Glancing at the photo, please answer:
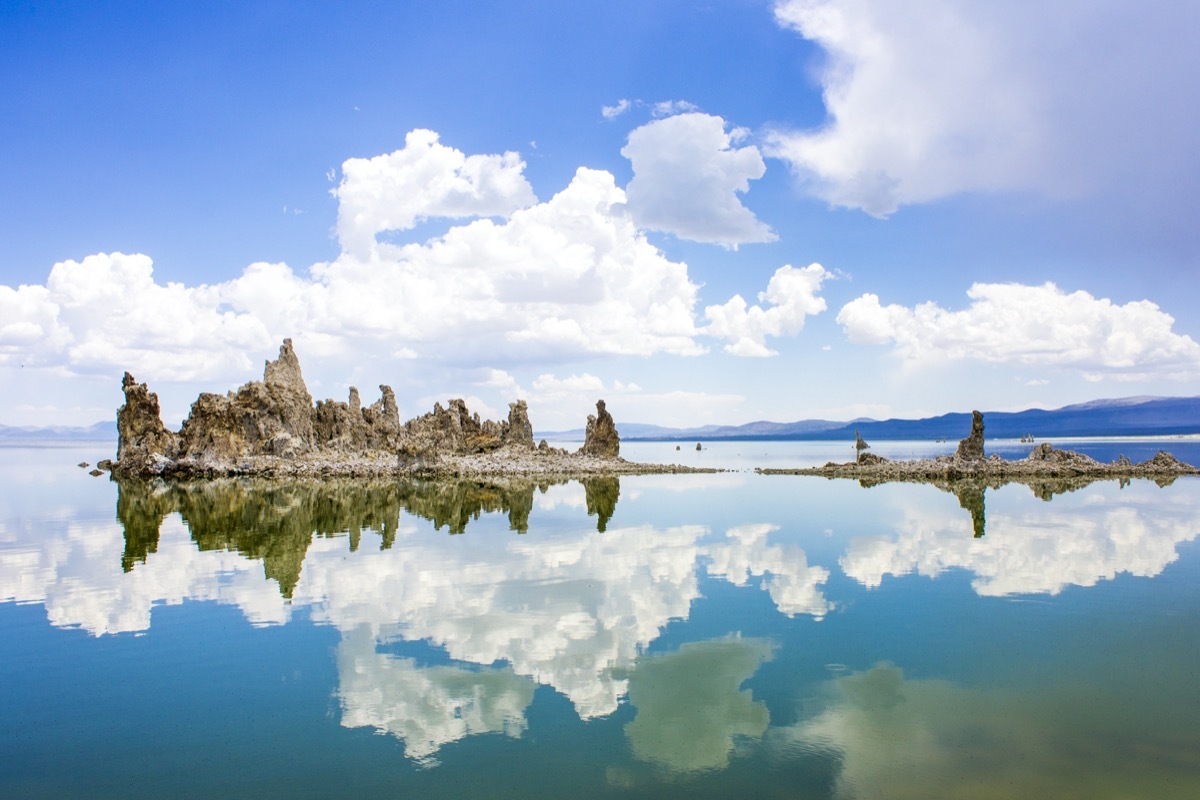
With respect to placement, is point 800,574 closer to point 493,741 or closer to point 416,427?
point 493,741

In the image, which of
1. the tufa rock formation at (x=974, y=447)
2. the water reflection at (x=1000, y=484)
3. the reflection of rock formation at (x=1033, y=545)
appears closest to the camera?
the reflection of rock formation at (x=1033, y=545)

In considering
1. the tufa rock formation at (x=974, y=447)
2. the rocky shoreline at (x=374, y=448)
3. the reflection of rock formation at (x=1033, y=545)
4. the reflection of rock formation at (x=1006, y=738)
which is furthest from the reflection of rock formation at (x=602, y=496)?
the tufa rock formation at (x=974, y=447)

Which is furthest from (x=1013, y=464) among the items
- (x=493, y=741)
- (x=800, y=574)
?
(x=493, y=741)

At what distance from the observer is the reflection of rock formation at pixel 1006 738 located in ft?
Answer: 24.1

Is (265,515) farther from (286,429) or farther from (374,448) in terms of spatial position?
(374,448)

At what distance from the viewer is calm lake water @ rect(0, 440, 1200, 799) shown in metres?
7.78

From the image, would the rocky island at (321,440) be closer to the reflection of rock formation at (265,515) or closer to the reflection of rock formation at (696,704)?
the reflection of rock formation at (265,515)

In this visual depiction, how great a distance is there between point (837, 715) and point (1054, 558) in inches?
604

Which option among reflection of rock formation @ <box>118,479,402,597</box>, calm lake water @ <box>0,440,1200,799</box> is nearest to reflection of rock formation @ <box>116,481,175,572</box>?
reflection of rock formation @ <box>118,479,402,597</box>

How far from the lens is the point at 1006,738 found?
8.51 m

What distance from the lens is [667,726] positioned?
892cm

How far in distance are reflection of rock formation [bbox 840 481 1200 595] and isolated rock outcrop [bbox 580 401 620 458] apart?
51774mm

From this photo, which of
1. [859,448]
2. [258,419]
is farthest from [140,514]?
[859,448]

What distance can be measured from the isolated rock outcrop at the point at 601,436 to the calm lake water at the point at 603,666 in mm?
59446
